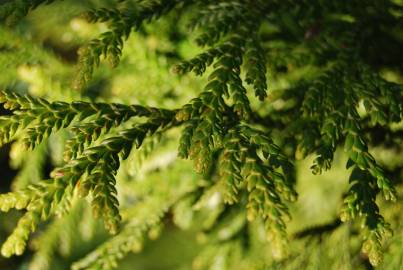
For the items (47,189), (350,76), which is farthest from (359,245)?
(47,189)

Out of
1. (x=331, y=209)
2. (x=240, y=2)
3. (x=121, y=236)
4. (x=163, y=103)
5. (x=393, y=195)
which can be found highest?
(x=240, y=2)

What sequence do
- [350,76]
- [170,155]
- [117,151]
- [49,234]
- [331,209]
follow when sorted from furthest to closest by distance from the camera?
[331,209] < [49,234] < [170,155] < [350,76] < [117,151]

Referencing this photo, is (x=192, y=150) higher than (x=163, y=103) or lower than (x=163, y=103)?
higher

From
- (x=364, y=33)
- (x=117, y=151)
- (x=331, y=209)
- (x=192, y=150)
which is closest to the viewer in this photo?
(x=192, y=150)

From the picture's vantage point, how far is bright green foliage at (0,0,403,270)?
1247 millimetres

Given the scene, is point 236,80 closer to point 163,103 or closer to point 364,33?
point 163,103

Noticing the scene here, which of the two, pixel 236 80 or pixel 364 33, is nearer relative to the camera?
pixel 236 80

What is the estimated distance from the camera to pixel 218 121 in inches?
51.6

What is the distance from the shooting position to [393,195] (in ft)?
4.12

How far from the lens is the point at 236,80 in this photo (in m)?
1.39

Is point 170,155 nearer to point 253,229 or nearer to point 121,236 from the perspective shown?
point 121,236

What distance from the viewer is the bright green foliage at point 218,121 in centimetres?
125

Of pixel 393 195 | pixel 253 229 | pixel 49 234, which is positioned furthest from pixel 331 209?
pixel 49 234

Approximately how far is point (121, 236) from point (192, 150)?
83 centimetres
